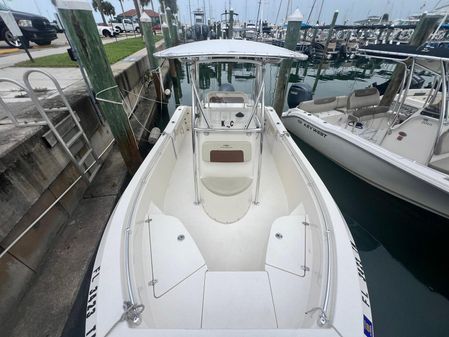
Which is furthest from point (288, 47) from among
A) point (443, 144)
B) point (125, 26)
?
point (125, 26)

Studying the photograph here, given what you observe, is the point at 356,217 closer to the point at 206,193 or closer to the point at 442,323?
the point at 442,323

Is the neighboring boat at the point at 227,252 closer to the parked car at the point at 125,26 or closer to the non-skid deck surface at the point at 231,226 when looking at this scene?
the non-skid deck surface at the point at 231,226

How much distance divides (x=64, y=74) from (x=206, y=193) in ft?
17.4

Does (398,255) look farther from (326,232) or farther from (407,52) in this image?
(407,52)

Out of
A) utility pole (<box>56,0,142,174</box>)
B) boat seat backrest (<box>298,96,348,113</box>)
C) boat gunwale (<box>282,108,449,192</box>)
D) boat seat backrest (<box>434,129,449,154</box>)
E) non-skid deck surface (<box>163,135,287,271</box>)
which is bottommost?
non-skid deck surface (<box>163,135,287,271</box>)

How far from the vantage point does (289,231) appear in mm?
1864

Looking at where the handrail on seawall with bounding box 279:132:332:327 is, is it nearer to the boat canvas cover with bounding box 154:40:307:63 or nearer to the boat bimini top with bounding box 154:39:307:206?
the boat bimini top with bounding box 154:39:307:206

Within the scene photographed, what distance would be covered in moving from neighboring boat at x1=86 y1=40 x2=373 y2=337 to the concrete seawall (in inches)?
A: 43.4

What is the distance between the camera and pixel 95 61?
8.22ft

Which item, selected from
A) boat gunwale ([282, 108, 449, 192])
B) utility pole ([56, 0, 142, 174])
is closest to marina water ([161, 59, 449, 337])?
boat gunwale ([282, 108, 449, 192])

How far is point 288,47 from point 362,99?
7.56 ft

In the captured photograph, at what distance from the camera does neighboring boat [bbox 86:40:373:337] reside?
1.08 metres

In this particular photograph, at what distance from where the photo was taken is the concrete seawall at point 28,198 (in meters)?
1.69

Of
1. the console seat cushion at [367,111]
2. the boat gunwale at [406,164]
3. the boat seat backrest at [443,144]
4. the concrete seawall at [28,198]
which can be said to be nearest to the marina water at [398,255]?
the boat gunwale at [406,164]
